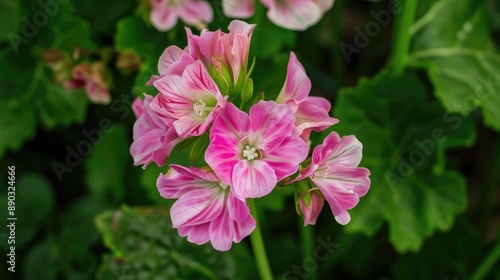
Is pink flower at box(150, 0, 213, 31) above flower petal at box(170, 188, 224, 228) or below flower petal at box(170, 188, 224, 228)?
below

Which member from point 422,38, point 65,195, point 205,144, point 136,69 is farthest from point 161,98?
point 65,195

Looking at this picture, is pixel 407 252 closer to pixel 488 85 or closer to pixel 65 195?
pixel 488 85

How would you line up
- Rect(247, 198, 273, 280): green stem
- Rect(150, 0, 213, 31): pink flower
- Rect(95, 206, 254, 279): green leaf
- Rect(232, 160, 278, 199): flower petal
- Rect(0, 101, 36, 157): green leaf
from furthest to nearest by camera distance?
Rect(0, 101, 36, 157): green leaf → Rect(150, 0, 213, 31): pink flower → Rect(95, 206, 254, 279): green leaf → Rect(247, 198, 273, 280): green stem → Rect(232, 160, 278, 199): flower petal

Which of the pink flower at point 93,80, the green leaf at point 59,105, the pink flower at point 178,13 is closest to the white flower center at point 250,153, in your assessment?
the pink flower at point 178,13

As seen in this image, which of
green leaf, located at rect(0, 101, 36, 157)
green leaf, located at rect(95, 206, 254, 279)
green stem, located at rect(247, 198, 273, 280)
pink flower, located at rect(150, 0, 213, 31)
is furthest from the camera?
green leaf, located at rect(0, 101, 36, 157)

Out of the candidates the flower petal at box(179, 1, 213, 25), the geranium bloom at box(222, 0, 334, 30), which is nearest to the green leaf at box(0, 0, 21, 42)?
the flower petal at box(179, 1, 213, 25)

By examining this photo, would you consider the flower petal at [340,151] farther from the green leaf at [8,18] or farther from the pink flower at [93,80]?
the green leaf at [8,18]

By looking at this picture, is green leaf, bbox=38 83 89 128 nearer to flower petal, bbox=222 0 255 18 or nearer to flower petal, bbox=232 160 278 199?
flower petal, bbox=222 0 255 18
